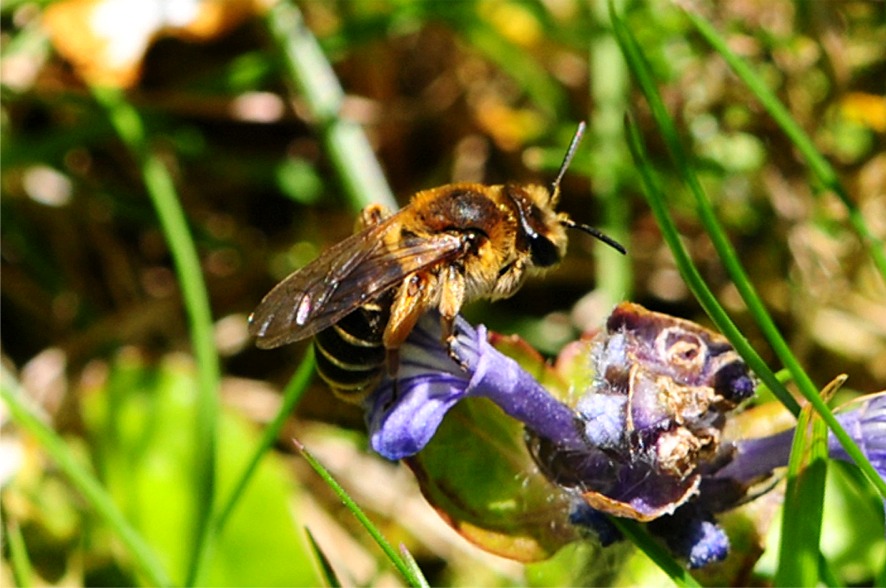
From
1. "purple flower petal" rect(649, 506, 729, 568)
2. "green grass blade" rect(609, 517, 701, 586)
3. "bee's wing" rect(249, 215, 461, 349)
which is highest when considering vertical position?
"bee's wing" rect(249, 215, 461, 349)

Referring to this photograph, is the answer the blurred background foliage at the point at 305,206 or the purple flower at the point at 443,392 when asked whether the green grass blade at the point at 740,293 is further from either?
the blurred background foliage at the point at 305,206

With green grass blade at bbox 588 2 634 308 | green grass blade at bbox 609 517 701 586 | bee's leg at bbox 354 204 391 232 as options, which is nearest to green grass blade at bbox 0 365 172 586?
bee's leg at bbox 354 204 391 232

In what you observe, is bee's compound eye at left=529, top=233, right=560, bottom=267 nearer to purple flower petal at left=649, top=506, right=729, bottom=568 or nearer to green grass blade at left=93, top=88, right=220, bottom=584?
purple flower petal at left=649, top=506, right=729, bottom=568

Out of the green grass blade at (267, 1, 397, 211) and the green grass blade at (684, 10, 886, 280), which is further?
the green grass blade at (267, 1, 397, 211)

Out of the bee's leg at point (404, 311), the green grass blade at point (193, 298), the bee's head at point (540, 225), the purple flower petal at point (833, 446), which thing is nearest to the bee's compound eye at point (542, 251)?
the bee's head at point (540, 225)

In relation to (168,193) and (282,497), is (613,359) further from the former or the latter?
(168,193)

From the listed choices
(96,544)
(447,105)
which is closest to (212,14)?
(447,105)
